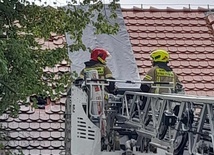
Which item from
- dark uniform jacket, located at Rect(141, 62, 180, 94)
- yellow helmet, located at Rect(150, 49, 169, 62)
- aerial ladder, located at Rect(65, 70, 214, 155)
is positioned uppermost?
yellow helmet, located at Rect(150, 49, 169, 62)

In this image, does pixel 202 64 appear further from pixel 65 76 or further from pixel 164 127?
pixel 164 127

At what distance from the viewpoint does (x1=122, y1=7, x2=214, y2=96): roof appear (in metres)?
12.4

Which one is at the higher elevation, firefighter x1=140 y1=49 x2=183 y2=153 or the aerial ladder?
firefighter x1=140 y1=49 x2=183 y2=153

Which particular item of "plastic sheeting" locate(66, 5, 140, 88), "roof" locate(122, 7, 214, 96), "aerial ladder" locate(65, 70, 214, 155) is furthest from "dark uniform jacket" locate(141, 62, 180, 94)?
"roof" locate(122, 7, 214, 96)

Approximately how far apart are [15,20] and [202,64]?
21.3ft

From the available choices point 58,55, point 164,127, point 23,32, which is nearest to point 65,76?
point 58,55

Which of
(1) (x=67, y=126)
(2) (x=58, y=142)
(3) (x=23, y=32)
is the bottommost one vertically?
(2) (x=58, y=142)

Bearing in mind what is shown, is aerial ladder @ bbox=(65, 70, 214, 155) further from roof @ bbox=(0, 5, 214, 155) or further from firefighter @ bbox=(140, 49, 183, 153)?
roof @ bbox=(0, 5, 214, 155)

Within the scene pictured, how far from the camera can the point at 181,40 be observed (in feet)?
43.8

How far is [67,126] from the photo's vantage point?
761 centimetres

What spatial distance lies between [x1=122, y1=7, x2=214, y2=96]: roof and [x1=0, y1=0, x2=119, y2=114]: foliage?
452 cm

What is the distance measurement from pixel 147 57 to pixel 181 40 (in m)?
1.21

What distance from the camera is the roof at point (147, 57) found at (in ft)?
35.0

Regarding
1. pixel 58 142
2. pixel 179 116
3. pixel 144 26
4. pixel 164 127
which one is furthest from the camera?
pixel 144 26
